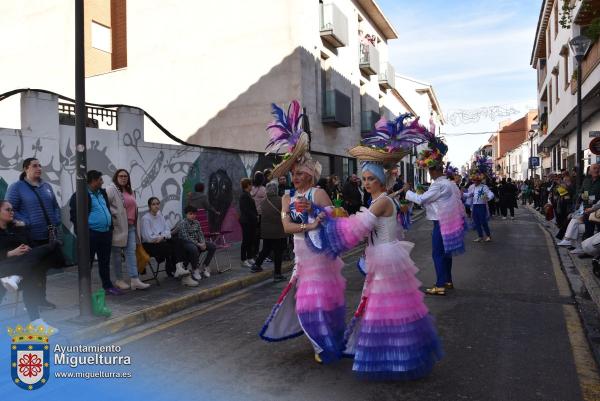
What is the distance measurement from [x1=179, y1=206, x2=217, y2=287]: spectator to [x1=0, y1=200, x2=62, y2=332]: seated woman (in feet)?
8.58

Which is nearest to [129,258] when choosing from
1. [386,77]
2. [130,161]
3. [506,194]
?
[130,161]

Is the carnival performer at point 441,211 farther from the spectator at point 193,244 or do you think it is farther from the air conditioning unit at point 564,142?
the air conditioning unit at point 564,142

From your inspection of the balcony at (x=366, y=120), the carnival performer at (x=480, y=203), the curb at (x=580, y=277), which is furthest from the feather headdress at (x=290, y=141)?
the balcony at (x=366, y=120)

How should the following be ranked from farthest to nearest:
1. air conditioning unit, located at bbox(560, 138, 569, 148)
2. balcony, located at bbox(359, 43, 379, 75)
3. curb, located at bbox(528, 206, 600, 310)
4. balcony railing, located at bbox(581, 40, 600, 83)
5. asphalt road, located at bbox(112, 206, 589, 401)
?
1. air conditioning unit, located at bbox(560, 138, 569, 148)
2. balcony, located at bbox(359, 43, 379, 75)
3. balcony railing, located at bbox(581, 40, 600, 83)
4. curb, located at bbox(528, 206, 600, 310)
5. asphalt road, located at bbox(112, 206, 589, 401)

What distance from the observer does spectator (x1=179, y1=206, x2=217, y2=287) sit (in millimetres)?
7738

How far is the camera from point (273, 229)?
315 inches

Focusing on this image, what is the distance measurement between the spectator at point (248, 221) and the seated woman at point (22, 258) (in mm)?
4231

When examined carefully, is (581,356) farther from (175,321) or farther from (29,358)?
(29,358)

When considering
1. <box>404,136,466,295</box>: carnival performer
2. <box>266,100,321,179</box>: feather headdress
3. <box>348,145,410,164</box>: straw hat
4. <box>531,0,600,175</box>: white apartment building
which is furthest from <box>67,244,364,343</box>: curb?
<box>531,0,600,175</box>: white apartment building

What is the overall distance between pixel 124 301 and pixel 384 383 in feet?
13.2

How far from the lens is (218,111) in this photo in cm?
1880

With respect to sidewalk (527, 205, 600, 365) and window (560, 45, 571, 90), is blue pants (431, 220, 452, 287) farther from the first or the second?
window (560, 45, 571, 90)

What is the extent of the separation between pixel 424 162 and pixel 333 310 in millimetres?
3241

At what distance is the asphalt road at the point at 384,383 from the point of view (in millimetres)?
3688
